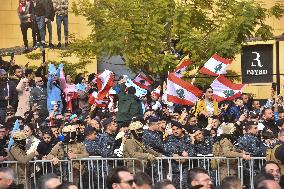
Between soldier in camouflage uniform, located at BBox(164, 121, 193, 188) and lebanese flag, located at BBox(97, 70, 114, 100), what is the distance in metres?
7.38

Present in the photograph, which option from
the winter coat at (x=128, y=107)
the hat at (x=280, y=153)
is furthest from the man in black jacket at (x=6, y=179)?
the winter coat at (x=128, y=107)

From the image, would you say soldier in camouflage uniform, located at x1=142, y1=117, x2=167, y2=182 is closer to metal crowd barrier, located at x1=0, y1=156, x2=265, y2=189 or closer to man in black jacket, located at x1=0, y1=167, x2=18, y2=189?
metal crowd barrier, located at x1=0, y1=156, x2=265, y2=189

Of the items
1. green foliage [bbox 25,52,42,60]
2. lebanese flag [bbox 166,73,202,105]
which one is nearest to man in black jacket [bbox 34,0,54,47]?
green foliage [bbox 25,52,42,60]

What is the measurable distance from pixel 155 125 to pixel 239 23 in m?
11.2

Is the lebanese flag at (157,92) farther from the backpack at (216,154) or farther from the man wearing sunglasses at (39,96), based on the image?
the backpack at (216,154)

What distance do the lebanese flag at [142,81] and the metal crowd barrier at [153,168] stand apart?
30.6 feet

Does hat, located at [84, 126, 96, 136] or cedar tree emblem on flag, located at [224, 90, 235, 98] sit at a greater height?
cedar tree emblem on flag, located at [224, 90, 235, 98]

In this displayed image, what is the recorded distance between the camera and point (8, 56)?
112 feet

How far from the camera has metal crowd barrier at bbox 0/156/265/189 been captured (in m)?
18.0

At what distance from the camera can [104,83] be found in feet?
86.2

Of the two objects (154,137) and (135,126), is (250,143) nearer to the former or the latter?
(154,137)

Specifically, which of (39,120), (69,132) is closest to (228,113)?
(39,120)

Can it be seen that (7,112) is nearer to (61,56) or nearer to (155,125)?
(155,125)

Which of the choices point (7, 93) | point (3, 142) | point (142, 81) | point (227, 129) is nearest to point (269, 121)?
point (227, 129)
